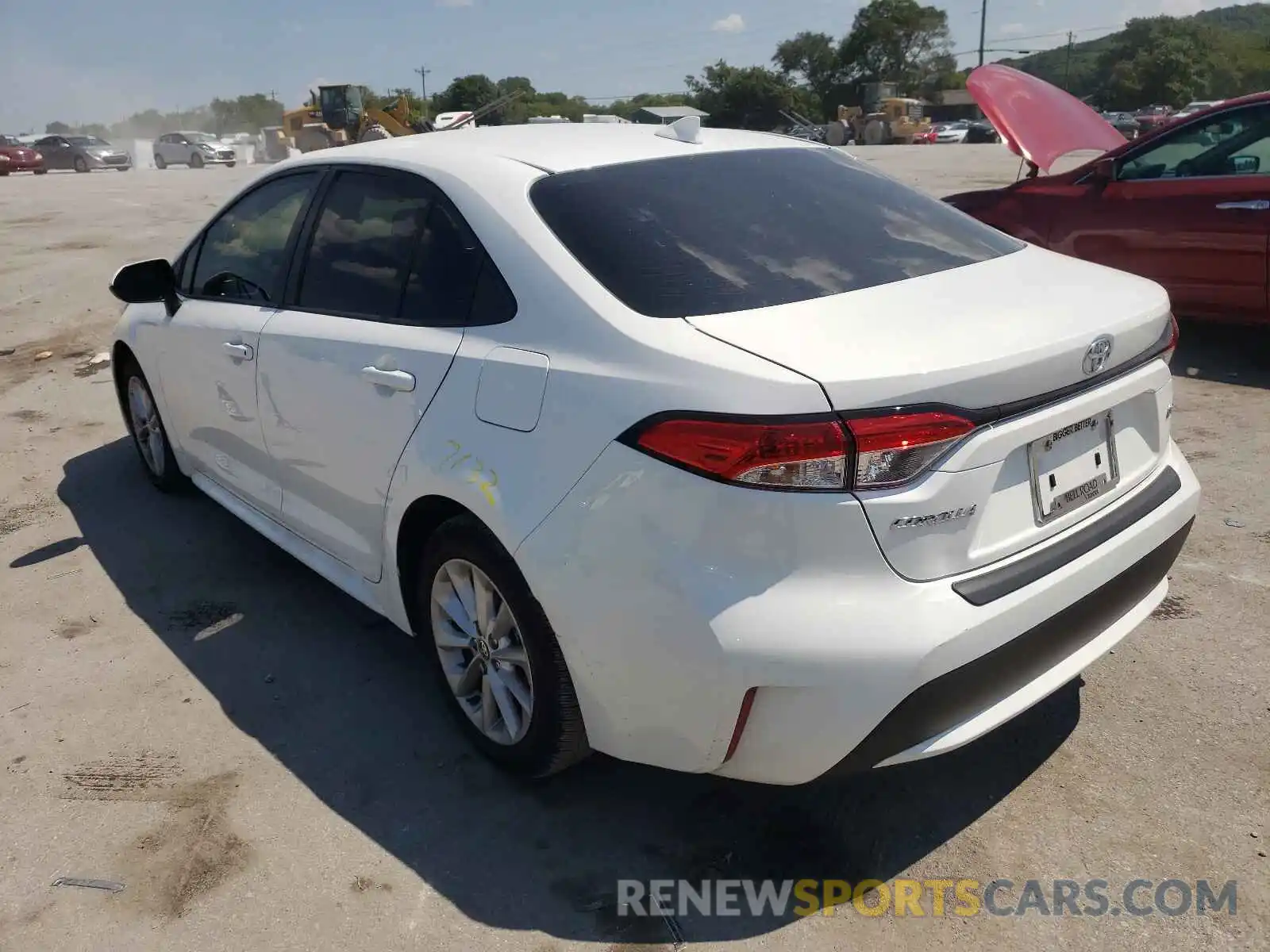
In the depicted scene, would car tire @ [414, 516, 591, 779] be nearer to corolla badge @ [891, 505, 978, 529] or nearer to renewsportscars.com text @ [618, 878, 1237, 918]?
renewsportscars.com text @ [618, 878, 1237, 918]

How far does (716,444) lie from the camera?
2016 millimetres

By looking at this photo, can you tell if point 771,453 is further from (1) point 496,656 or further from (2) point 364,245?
(2) point 364,245

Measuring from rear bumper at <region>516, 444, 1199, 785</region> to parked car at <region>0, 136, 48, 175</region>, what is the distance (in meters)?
38.4

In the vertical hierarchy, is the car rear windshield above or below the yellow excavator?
below

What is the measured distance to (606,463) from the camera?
2152 mm

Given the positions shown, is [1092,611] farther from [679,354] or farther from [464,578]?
[464,578]

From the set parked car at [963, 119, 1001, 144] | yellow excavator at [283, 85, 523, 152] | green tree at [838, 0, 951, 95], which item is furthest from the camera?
green tree at [838, 0, 951, 95]

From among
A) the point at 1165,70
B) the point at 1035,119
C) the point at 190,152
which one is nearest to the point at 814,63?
the point at 1165,70

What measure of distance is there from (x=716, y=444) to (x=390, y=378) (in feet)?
3.78

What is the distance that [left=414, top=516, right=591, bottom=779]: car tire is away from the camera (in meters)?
2.43

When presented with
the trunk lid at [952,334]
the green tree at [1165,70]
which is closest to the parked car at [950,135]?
the green tree at [1165,70]

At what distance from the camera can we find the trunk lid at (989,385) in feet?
6.60

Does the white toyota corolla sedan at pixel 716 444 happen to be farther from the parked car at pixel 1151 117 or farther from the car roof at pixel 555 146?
the parked car at pixel 1151 117

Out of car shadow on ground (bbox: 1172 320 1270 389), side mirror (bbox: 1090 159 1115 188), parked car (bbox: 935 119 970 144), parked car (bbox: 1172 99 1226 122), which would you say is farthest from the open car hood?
parked car (bbox: 935 119 970 144)
